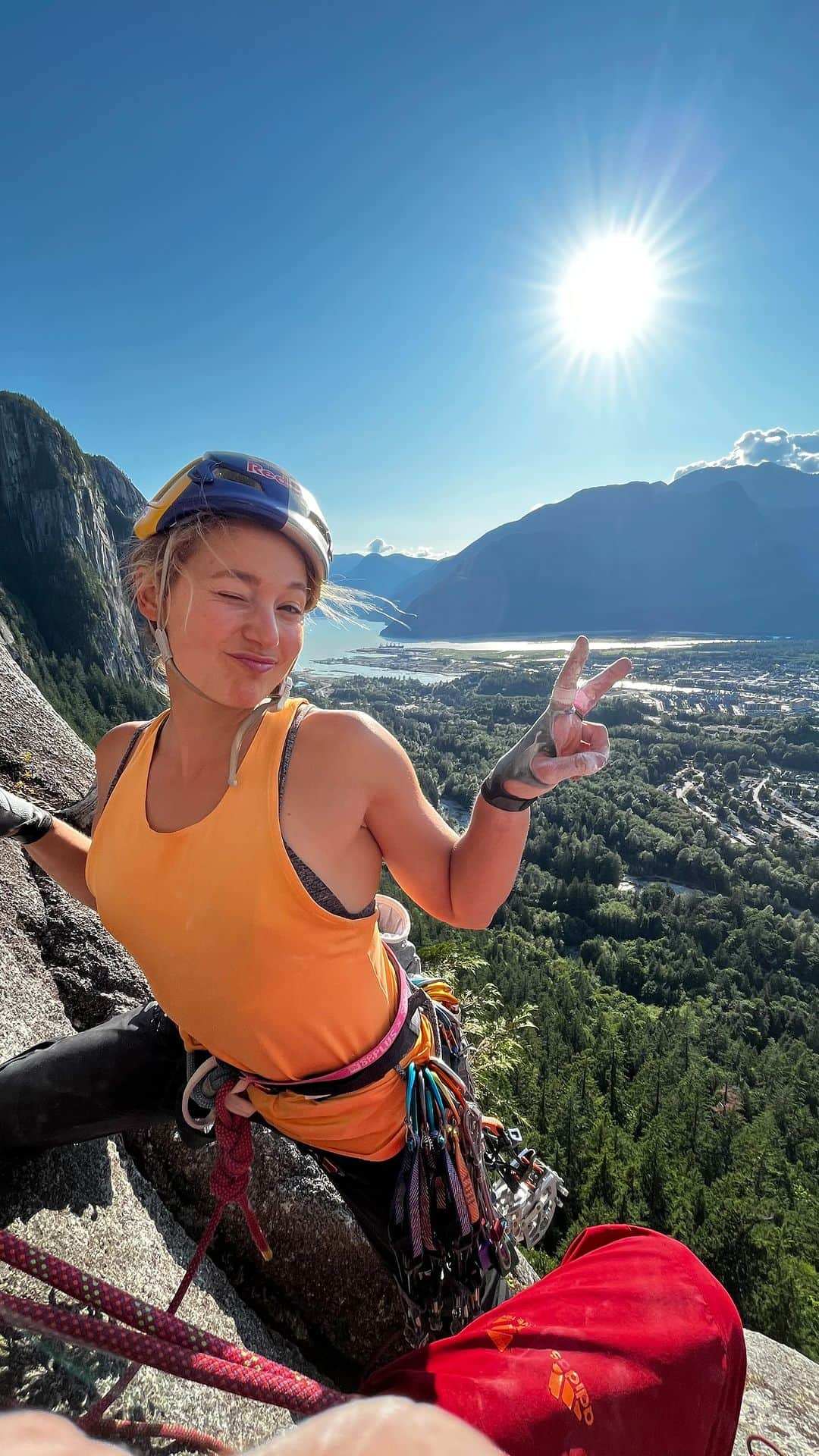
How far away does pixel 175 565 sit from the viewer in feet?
5.36

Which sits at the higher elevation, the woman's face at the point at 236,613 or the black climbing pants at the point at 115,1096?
the woman's face at the point at 236,613

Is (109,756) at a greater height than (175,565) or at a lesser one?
lesser

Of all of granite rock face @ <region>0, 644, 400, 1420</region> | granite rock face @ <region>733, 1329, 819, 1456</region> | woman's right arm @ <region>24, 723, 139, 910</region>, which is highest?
woman's right arm @ <region>24, 723, 139, 910</region>

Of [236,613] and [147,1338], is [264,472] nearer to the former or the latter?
[236,613]

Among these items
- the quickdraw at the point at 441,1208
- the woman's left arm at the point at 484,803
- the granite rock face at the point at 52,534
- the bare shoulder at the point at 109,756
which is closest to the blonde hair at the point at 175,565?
the bare shoulder at the point at 109,756

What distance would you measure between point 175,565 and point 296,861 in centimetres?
85

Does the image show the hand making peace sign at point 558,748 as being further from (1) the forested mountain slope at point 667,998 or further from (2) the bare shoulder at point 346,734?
(1) the forested mountain slope at point 667,998

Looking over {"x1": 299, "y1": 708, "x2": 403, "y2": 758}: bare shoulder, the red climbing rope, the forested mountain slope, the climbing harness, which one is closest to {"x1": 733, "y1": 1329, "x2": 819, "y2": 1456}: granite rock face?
the climbing harness

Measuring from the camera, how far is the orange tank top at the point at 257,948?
4.58 ft

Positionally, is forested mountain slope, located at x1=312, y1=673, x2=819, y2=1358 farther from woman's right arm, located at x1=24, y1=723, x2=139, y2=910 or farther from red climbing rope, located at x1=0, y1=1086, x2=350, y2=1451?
red climbing rope, located at x1=0, y1=1086, x2=350, y2=1451

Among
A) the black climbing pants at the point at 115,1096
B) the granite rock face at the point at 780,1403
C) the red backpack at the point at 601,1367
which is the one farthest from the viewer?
the granite rock face at the point at 780,1403

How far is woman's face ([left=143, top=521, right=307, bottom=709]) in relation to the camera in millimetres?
1550

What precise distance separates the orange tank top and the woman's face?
0.45 feet

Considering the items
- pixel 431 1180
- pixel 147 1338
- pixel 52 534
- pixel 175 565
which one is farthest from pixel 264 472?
pixel 52 534
